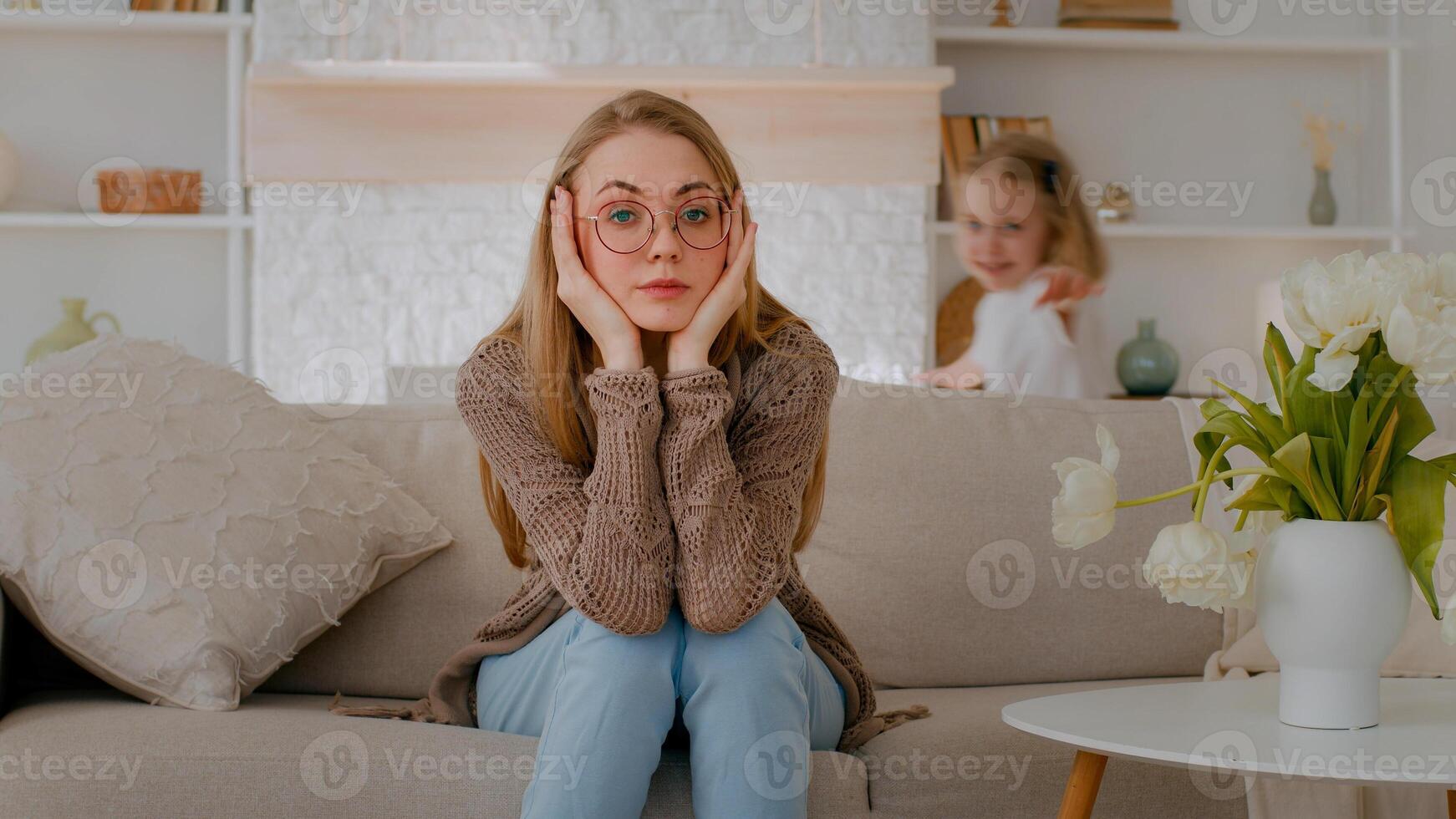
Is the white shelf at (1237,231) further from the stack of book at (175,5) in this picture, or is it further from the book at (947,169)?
the stack of book at (175,5)

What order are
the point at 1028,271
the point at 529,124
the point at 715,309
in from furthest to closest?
the point at 529,124 → the point at 1028,271 → the point at 715,309

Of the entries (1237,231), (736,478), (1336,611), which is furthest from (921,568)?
(1237,231)

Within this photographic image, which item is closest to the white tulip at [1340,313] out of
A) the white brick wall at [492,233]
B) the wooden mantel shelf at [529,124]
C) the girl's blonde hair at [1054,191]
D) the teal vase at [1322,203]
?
the girl's blonde hair at [1054,191]

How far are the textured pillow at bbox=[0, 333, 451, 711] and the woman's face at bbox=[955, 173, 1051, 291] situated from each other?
2.51 meters

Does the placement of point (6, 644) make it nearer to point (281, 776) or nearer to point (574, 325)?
point (281, 776)

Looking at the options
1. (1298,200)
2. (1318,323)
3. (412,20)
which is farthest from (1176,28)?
(1318,323)

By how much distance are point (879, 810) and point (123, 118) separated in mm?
4183

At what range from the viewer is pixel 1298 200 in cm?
499

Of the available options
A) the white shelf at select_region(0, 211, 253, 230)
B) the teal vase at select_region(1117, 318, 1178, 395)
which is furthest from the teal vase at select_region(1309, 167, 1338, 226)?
the white shelf at select_region(0, 211, 253, 230)

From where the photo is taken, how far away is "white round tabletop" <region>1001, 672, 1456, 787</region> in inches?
42.3

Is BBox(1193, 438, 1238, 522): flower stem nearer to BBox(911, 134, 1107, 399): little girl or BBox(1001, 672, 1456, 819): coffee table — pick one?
BBox(1001, 672, 1456, 819): coffee table

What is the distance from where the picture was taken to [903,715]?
1646 millimetres

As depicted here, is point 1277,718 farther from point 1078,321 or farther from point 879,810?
point 1078,321

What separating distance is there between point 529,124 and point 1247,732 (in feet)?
11.0
